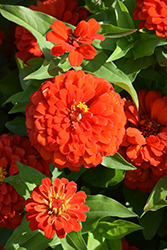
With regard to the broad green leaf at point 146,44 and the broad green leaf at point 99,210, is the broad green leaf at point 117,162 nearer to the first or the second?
the broad green leaf at point 99,210

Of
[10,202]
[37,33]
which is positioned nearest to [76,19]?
[37,33]

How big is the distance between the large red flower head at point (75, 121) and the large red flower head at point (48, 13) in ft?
1.04

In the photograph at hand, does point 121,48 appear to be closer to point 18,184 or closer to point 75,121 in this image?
point 75,121

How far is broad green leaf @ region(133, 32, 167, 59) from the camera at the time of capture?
76 centimetres

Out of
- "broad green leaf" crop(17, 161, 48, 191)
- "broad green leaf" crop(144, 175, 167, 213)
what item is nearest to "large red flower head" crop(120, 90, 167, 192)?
"broad green leaf" crop(144, 175, 167, 213)

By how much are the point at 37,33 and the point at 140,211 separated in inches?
23.7

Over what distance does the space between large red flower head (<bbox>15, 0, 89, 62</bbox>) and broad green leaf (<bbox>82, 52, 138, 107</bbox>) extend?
0.78 feet

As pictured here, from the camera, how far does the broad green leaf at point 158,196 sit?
76cm

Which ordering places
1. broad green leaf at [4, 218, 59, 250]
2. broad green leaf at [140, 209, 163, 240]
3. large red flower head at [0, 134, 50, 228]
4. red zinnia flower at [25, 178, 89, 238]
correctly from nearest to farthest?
red zinnia flower at [25, 178, 89, 238] → broad green leaf at [4, 218, 59, 250] → large red flower head at [0, 134, 50, 228] → broad green leaf at [140, 209, 163, 240]

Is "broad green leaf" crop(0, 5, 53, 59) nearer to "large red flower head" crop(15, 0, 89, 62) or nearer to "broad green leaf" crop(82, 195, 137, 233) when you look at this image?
"large red flower head" crop(15, 0, 89, 62)

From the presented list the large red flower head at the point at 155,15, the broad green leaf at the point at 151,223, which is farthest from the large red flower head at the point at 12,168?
the large red flower head at the point at 155,15

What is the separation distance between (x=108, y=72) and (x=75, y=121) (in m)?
0.17

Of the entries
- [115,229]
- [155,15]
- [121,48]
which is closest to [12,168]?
[115,229]

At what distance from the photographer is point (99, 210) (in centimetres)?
71
